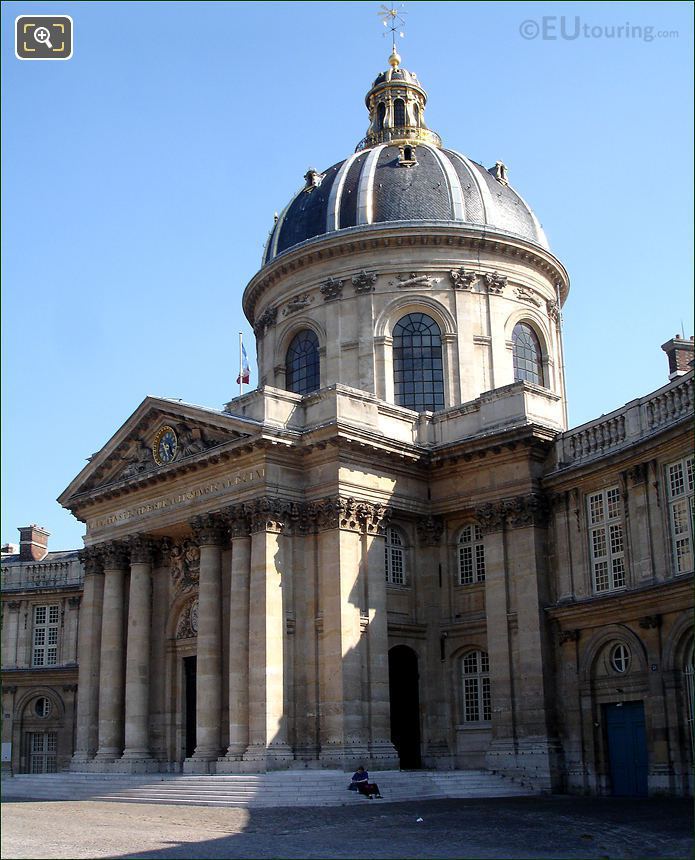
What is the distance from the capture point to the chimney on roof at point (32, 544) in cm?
5597

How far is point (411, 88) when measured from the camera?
160 ft

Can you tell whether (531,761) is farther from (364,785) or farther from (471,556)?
(471,556)

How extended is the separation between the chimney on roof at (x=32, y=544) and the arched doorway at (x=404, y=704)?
1025 inches

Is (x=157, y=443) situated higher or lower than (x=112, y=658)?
higher

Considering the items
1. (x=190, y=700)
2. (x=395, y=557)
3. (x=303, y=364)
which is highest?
(x=303, y=364)

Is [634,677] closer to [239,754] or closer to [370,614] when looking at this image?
[370,614]

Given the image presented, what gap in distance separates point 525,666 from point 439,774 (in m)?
3.94

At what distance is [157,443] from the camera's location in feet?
125

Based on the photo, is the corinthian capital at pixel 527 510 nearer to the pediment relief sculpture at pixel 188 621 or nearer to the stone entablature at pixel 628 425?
the stone entablature at pixel 628 425

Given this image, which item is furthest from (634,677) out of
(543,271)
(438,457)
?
(543,271)

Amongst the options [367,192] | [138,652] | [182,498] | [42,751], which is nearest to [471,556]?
[182,498]

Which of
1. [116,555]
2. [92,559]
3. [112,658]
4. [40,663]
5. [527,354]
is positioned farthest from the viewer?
[40,663]

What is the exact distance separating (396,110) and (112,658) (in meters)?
25.7

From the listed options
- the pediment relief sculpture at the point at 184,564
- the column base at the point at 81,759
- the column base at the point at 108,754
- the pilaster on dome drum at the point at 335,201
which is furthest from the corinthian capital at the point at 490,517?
the column base at the point at 81,759
